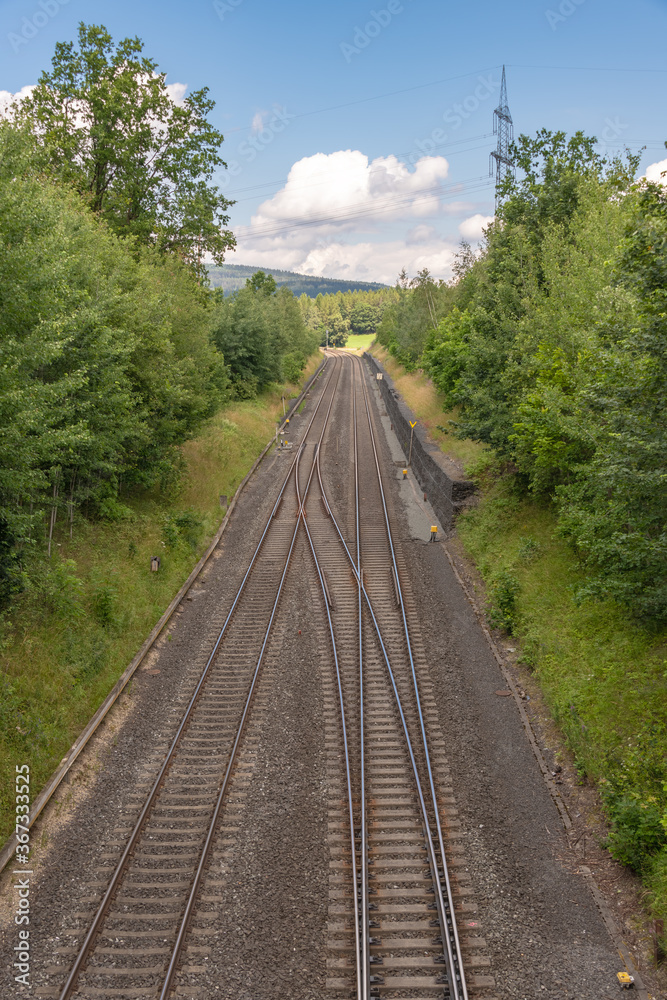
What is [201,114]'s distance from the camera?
29.1 m

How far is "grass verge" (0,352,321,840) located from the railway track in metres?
2.03

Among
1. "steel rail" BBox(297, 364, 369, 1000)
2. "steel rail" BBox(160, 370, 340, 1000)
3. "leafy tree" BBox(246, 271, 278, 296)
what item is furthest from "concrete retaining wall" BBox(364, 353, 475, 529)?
"leafy tree" BBox(246, 271, 278, 296)

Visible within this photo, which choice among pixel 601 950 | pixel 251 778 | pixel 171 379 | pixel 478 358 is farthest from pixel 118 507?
pixel 601 950

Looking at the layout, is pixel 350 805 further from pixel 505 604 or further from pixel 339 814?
pixel 505 604

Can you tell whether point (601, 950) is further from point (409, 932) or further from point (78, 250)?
point (78, 250)

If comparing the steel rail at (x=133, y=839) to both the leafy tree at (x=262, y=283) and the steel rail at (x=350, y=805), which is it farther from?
the leafy tree at (x=262, y=283)

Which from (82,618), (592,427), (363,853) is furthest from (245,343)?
(363,853)

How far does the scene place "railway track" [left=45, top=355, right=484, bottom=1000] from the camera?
277 inches

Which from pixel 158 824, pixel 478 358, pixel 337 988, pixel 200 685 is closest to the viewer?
pixel 337 988

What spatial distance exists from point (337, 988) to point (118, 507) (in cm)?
1415

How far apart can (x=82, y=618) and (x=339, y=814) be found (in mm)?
7678

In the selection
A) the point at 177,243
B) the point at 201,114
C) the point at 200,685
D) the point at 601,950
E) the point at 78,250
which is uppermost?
the point at 201,114

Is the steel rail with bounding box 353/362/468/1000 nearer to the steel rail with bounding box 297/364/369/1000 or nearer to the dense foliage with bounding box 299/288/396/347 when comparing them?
the steel rail with bounding box 297/364/369/1000

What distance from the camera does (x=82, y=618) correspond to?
1360 cm
